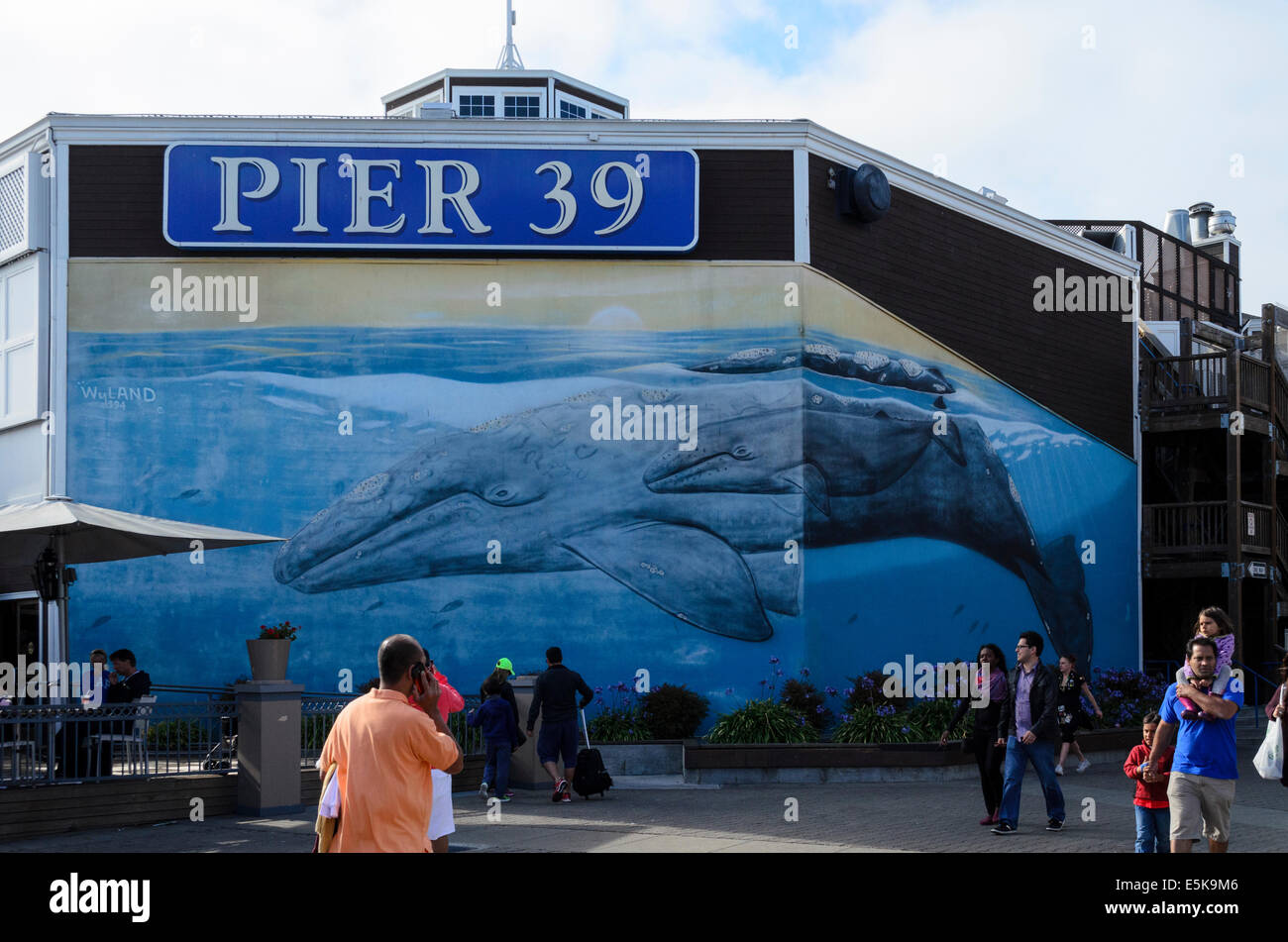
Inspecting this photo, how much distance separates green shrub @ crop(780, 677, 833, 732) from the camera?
1983 cm

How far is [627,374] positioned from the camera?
2116cm

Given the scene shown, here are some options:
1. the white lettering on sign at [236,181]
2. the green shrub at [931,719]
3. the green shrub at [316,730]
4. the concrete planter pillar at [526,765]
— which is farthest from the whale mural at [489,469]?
the green shrub at [316,730]

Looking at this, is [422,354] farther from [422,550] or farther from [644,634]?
[644,634]

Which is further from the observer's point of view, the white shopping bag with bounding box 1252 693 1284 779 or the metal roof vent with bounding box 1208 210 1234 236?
the metal roof vent with bounding box 1208 210 1234 236

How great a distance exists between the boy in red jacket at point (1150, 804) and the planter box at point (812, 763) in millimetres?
8259

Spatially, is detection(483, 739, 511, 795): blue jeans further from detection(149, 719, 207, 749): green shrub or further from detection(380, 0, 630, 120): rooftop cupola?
detection(380, 0, 630, 120): rooftop cupola

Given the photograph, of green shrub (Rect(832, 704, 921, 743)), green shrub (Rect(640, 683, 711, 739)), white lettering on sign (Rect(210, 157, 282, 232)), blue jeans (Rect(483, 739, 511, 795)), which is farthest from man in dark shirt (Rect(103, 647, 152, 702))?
green shrub (Rect(832, 704, 921, 743))

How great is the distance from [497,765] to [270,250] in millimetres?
9415

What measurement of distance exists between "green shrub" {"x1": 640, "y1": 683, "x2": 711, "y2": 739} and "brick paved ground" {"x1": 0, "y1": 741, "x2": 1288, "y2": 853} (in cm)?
229

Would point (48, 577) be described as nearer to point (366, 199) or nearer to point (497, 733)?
point (497, 733)

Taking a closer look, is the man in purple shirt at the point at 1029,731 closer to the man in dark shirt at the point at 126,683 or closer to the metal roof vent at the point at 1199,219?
the man in dark shirt at the point at 126,683

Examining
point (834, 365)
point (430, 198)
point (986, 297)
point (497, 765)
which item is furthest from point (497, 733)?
point (986, 297)

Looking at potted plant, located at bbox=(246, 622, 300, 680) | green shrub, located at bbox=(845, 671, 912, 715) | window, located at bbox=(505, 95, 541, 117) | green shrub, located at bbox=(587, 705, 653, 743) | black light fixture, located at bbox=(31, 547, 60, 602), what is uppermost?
window, located at bbox=(505, 95, 541, 117)

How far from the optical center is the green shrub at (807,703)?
65.1ft
